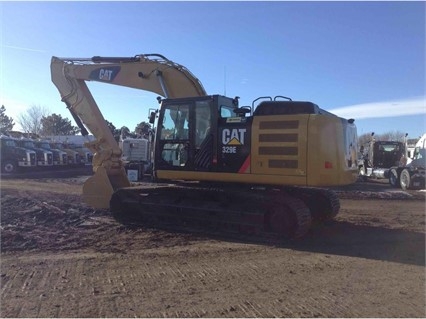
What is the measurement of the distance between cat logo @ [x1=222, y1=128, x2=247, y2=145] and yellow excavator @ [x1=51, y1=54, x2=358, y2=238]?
2cm

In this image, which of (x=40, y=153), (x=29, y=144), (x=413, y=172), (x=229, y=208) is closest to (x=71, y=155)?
(x=40, y=153)

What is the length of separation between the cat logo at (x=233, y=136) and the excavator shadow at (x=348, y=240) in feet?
6.34

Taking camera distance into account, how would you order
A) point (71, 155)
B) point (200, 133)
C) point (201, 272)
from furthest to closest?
1. point (71, 155)
2. point (200, 133)
3. point (201, 272)

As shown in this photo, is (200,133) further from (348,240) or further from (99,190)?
(348,240)

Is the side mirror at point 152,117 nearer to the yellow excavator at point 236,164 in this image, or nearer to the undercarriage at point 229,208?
the yellow excavator at point 236,164

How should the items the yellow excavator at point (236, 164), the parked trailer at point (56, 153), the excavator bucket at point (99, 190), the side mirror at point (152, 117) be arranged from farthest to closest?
the parked trailer at point (56, 153), the excavator bucket at point (99, 190), the side mirror at point (152, 117), the yellow excavator at point (236, 164)

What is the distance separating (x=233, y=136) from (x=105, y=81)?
185 inches

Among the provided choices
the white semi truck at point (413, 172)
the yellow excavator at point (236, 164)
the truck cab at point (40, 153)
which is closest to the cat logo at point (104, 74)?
the yellow excavator at point (236, 164)

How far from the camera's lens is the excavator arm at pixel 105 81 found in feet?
36.4

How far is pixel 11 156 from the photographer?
91.7 feet

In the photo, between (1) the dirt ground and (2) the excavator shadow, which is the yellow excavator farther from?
(1) the dirt ground

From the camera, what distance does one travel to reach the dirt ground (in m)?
4.84

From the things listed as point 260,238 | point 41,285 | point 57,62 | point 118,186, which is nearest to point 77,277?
point 41,285

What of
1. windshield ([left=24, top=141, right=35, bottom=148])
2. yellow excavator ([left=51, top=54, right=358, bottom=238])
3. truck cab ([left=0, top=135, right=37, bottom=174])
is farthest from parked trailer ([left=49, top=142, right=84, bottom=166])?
yellow excavator ([left=51, top=54, right=358, bottom=238])
